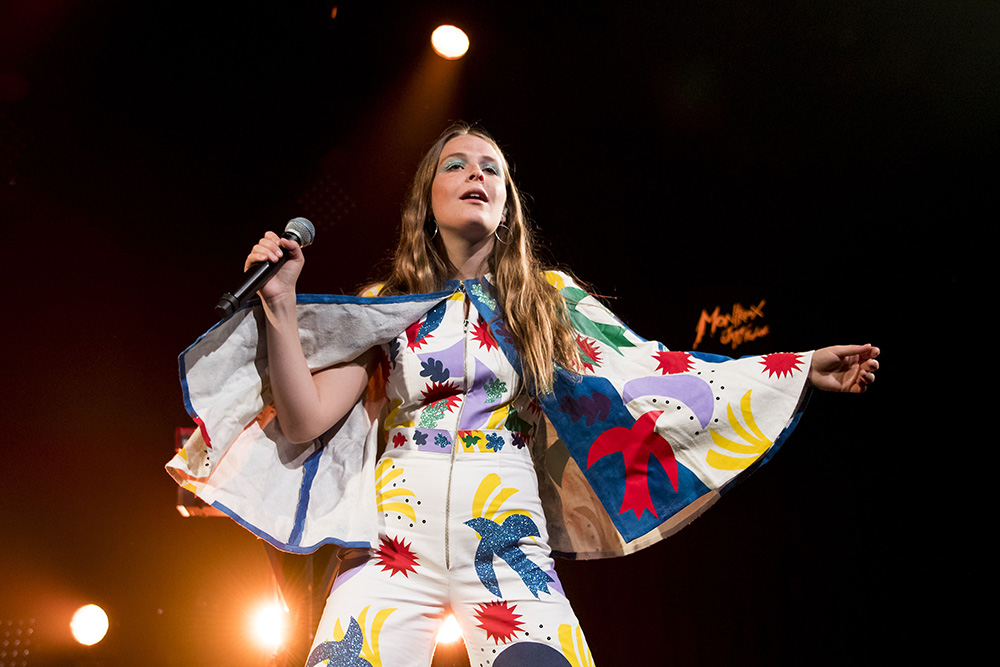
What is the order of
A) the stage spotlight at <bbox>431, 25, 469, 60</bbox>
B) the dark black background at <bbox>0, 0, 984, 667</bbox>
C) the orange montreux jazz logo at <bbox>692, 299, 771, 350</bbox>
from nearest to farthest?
the dark black background at <bbox>0, 0, 984, 667</bbox> → the orange montreux jazz logo at <bbox>692, 299, 771, 350</bbox> → the stage spotlight at <bbox>431, 25, 469, 60</bbox>

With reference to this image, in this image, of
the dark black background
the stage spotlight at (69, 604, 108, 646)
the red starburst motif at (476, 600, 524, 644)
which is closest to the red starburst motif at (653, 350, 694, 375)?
the red starburst motif at (476, 600, 524, 644)

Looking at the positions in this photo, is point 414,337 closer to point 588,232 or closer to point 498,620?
point 498,620

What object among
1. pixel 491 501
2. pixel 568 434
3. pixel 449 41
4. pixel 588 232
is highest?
pixel 449 41

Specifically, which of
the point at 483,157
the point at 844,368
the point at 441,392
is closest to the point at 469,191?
the point at 483,157

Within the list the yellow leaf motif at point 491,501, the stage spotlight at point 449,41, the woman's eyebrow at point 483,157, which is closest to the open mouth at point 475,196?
the woman's eyebrow at point 483,157

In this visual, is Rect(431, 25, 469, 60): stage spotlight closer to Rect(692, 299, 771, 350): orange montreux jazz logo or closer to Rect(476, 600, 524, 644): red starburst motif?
Rect(692, 299, 771, 350): orange montreux jazz logo

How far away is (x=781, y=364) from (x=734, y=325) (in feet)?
4.04

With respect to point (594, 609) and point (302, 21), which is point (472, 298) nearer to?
point (594, 609)

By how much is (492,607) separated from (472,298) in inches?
24.2

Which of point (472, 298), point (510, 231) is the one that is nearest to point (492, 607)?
point (472, 298)

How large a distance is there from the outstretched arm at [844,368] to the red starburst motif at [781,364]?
29mm

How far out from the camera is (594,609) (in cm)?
254

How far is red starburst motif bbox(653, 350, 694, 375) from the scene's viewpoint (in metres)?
1.39

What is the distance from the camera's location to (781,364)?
1.34 meters
